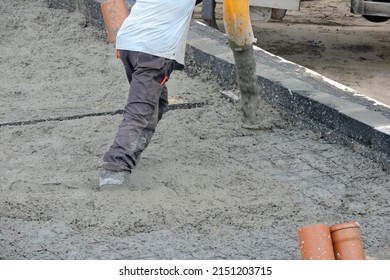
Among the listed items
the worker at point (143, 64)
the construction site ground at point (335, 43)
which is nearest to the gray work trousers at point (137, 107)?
the worker at point (143, 64)

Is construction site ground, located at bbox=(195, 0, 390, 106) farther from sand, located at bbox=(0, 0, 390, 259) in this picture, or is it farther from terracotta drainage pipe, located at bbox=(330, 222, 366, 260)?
terracotta drainage pipe, located at bbox=(330, 222, 366, 260)

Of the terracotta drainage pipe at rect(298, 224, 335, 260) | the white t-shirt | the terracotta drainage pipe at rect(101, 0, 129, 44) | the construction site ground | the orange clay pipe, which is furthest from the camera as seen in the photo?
the construction site ground

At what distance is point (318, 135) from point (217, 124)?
69cm

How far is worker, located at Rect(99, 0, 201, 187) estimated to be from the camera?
16.7 feet

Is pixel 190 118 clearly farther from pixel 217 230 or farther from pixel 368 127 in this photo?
pixel 217 230

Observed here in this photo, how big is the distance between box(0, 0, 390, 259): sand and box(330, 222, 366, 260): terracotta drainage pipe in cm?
74

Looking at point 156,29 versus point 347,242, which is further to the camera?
point 156,29

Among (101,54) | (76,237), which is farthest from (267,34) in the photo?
(76,237)

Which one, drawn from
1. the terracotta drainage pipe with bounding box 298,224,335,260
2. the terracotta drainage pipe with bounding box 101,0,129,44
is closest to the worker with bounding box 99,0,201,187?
the terracotta drainage pipe with bounding box 101,0,129,44

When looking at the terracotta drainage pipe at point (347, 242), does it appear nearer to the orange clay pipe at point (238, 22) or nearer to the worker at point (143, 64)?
the worker at point (143, 64)

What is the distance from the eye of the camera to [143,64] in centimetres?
516

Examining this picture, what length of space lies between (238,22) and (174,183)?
131 cm

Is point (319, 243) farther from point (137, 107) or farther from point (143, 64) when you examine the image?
point (143, 64)

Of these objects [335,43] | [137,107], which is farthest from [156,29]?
[335,43]
